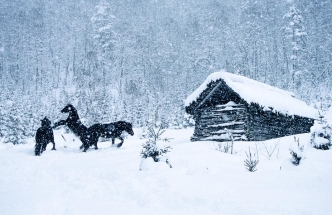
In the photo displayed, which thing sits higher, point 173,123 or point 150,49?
point 150,49

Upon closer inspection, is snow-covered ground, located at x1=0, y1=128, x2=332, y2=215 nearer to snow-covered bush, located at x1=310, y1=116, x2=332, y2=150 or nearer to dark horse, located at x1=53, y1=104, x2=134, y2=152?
snow-covered bush, located at x1=310, y1=116, x2=332, y2=150

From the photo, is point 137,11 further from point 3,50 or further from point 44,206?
point 44,206

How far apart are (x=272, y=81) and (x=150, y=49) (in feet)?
107

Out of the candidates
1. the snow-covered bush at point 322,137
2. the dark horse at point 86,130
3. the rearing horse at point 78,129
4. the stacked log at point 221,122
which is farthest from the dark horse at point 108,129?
the snow-covered bush at point 322,137

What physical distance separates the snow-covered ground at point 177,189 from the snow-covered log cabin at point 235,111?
5.91 meters

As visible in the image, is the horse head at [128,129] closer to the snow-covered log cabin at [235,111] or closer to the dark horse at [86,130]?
the dark horse at [86,130]

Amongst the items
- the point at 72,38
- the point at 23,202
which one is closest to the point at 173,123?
the point at 23,202

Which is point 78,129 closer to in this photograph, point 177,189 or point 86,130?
point 86,130

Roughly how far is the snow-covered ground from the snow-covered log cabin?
233 inches

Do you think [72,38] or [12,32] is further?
[72,38]

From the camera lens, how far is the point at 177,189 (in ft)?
13.6

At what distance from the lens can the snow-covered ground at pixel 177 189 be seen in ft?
11.4

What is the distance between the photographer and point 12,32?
6962 cm

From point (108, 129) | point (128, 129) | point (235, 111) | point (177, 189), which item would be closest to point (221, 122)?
point (235, 111)
